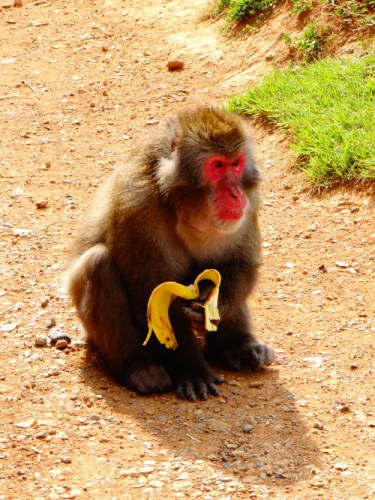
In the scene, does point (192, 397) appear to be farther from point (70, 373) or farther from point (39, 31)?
point (39, 31)

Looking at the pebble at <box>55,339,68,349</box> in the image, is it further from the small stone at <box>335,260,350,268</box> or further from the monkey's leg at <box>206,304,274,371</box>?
the small stone at <box>335,260,350,268</box>

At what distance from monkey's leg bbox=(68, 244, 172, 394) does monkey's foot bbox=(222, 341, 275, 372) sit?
444mm

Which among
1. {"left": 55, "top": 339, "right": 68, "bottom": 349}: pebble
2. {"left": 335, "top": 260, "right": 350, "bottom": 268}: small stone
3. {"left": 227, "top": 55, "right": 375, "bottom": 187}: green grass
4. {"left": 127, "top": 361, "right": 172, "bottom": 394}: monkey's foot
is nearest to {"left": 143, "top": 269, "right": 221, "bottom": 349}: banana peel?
{"left": 127, "top": 361, "right": 172, "bottom": 394}: monkey's foot

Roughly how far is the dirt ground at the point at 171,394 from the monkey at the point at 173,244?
216 mm

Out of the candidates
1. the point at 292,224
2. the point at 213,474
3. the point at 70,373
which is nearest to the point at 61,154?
the point at 292,224

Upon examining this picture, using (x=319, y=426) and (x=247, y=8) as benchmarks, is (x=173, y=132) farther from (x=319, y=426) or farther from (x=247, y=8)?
(x=247, y=8)

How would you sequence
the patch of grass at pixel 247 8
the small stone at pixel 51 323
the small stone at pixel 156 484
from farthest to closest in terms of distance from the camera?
the patch of grass at pixel 247 8
the small stone at pixel 51 323
the small stone at pixel 156 484

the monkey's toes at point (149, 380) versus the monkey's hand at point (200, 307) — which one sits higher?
the monkey's hand at point (200, 307)

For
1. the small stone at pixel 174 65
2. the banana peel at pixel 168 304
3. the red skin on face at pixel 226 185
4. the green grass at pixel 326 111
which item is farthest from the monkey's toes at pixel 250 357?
the small stone at pixel 174 65

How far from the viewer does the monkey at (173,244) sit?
4445mm

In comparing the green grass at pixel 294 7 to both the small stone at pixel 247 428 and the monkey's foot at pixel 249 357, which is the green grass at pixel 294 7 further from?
the small stone at pixel 247 428

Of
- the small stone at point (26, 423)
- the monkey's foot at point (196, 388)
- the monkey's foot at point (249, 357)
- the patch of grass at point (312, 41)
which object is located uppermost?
the patch of grass at point (312, 41)

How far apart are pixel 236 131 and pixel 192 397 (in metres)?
1.31

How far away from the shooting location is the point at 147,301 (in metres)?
4.53
